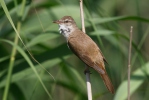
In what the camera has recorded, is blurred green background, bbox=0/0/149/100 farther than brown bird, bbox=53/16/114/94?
No

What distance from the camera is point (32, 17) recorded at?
352 centimetres

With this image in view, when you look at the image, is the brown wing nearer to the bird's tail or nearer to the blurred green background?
the blurred green background

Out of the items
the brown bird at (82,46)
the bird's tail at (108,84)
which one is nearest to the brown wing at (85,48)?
the brown bird at (82,46)

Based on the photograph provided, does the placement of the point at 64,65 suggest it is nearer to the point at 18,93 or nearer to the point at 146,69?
the point at 18,93

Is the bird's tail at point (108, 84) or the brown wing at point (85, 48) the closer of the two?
the bird's tail at point (108, 84)

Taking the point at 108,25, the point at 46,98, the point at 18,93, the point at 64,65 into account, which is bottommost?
the point at 46,98

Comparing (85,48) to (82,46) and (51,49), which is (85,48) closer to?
(82,46)

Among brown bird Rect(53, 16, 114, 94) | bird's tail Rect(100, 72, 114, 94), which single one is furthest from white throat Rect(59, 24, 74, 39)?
bird's tail Rect(100, 72, 114, 94)

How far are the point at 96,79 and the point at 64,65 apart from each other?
823 millimetres

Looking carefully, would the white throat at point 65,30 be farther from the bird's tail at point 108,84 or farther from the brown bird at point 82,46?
the bird's tail at point 108,84

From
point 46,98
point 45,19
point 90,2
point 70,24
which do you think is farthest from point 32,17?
point 46,98

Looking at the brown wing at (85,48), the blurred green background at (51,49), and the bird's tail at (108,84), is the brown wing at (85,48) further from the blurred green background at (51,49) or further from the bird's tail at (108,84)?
the bird's tail at (108,84)

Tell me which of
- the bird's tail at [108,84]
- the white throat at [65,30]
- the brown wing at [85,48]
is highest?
the white throat at [65,30]

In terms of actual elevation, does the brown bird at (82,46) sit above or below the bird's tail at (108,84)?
above
